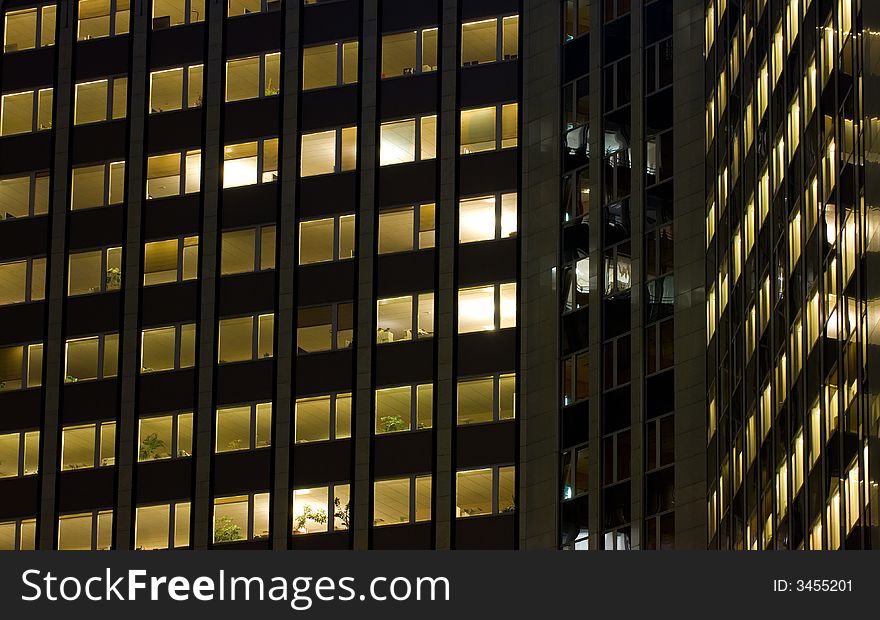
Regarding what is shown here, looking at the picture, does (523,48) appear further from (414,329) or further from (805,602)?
(805,602)

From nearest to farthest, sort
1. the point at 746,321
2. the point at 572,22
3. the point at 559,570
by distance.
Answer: the point at 559,570 → the point at 746,321 → the point at 572,22

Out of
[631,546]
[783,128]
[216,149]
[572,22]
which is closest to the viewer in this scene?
[783,128]

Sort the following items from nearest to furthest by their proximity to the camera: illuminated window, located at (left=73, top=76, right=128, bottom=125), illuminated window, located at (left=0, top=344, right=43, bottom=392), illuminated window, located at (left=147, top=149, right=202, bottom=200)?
illuminated window, located at (left=0, top=344, right=43, bottom=392) < illuminated window, located at (left=147, top=149, right=202, bottom=200) < illuminated window, located at (left=73, top=76, right=128, bottom=125)

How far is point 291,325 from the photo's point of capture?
253 ft

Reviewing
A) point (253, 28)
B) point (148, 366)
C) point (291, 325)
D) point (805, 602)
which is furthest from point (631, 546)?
point (805, 602)

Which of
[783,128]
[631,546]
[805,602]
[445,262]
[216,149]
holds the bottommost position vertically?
[805,602]

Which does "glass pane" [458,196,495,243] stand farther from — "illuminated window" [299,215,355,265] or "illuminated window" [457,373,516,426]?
"illuminated window" [457,373,516,426]

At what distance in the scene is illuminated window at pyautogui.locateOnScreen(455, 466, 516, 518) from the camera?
71.6 metres

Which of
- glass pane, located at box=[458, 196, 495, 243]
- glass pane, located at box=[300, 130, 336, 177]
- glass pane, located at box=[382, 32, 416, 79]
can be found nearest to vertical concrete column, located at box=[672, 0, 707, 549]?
glass pane, located at box=[458, 196, 495, 243]

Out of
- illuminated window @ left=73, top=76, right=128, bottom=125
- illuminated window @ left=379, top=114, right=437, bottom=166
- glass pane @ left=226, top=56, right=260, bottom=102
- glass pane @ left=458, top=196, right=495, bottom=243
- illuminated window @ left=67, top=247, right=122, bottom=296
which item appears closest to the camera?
glass pane @ left=458, top=196, right=495, bottom=243

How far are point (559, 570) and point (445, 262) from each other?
5791 centimetres

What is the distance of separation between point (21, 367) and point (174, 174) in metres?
11.2

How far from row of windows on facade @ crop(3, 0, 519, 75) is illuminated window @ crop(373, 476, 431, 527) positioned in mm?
18270

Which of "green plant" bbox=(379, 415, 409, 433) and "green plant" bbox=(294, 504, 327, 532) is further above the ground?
"green plant" bbox=(379, 415, 409, 433)
